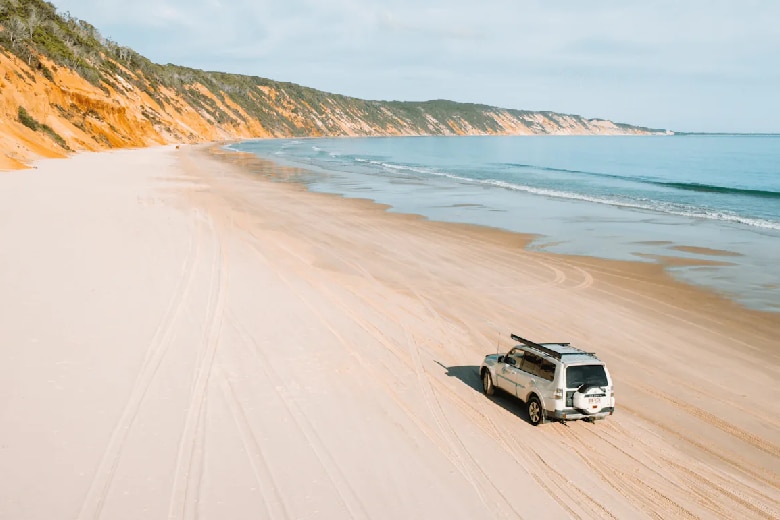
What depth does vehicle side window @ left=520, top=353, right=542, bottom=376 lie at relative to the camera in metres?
11.3

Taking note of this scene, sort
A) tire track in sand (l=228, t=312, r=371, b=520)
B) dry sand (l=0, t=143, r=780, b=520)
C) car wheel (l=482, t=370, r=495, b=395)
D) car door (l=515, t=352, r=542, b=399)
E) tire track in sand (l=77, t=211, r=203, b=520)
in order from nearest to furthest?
tire track in sand (l=77, t=211, r=203, b=520), tire track in sand (l=228, t=312, r=371, b=520), dry sand (l=0, t=143, r=780, b=520), car door (l=515, t=352, r=542, b=399), car wheel (l=482, t=370, r=495, b=395)

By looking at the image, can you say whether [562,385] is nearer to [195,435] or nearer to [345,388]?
[345,388]

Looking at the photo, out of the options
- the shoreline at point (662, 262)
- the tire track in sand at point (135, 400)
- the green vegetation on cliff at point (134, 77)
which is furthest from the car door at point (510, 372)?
the green vegetation on cliff at point (134, 77)

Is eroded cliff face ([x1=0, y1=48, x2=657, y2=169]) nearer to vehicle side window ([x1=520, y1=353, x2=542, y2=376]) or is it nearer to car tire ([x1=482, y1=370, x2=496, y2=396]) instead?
car tire ([x1=482, y1=370, x2=496, y2=396])

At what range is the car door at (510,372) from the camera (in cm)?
1161

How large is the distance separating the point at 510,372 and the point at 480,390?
3.58 ft

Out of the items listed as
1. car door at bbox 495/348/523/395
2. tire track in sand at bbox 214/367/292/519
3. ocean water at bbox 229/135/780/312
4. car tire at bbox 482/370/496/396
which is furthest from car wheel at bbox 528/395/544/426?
ocean water at bbox 229/135/780/312

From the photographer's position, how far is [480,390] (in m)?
12.5

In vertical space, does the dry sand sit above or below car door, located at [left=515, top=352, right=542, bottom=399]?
below

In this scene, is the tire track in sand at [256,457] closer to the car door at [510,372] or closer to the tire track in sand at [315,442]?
the tire track in sand at [315,442]

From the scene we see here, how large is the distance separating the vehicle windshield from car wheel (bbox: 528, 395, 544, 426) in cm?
66

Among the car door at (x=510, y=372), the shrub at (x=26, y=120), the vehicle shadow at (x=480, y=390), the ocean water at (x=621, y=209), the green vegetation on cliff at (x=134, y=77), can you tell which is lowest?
the vehicle shadow at (x=480, y=390)

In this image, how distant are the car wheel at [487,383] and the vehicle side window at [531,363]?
0.88 m

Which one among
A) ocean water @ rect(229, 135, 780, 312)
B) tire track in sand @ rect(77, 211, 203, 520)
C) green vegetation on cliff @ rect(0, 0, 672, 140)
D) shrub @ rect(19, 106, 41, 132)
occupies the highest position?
green vegetation on cliff @ rect(0, 0, 672, 140)
